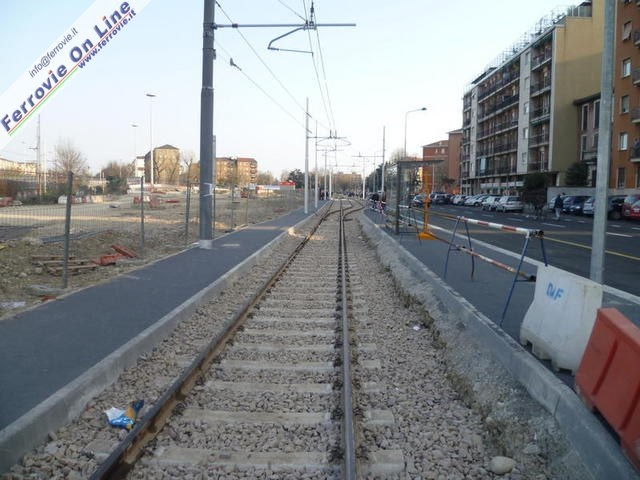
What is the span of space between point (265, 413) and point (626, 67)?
53.4 meters

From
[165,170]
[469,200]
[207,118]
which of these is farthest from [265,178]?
[207,118]

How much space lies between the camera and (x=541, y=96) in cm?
7131

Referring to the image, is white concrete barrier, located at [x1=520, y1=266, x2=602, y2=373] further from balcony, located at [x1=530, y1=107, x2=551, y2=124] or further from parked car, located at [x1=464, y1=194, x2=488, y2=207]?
balcony, located at [x1=530, y1=107, x2=551, y2=124]

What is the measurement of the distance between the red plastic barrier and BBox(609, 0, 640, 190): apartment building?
160ft

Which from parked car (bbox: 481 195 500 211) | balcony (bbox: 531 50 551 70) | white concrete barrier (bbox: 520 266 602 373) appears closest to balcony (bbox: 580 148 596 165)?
parked car (bbox: 481 195 500 211)

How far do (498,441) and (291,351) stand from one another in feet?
10.1

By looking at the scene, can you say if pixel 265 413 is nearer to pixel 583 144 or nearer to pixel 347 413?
pixel 347 413

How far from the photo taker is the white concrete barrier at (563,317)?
5.03m

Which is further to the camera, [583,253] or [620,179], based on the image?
[620,179]

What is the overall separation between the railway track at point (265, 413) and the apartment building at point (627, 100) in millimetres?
46974

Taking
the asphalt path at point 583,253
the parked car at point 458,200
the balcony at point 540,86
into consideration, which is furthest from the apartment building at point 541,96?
the asphalt path at point 583,253

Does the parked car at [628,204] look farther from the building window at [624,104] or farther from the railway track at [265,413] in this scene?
the railway track at [265,413]

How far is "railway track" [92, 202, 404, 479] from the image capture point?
4184mm

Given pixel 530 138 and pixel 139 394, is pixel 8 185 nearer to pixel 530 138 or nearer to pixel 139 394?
pixel 139 394
